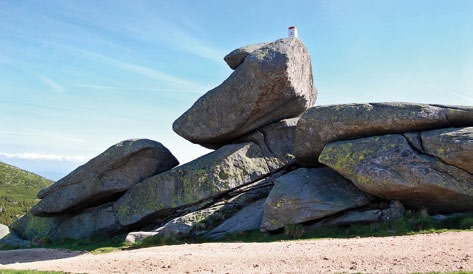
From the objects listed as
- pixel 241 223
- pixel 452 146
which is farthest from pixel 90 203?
pixel 452 146

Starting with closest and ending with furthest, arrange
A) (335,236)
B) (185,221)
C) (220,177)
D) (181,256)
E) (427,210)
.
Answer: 1. (181,256)
2. (335,236)
3. (427,210)
4. (185,221)
5. (220,177)

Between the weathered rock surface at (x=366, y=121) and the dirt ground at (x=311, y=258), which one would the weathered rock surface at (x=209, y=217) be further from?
the dirt ground at (x=311, y=258)

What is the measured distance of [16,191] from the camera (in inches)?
5433

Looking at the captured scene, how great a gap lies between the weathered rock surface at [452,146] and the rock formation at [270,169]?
55 mm

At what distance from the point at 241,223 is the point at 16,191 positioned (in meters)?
136

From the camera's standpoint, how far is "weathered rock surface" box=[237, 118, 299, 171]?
32125mm

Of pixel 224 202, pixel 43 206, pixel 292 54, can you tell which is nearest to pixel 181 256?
pixel 224 202

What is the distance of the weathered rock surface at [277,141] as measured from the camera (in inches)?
1265

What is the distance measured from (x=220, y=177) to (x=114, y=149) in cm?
1029

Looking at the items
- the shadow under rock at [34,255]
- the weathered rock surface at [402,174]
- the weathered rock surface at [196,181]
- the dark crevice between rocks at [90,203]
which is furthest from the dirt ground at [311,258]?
the dark crevice between rocks at [90,203]

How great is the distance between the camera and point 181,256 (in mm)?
19094

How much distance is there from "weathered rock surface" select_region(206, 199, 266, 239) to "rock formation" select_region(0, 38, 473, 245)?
0.09 meters

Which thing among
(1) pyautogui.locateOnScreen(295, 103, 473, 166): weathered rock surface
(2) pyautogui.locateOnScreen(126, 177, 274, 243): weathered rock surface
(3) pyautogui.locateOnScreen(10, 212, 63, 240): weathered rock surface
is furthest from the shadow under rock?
(1) pyautogui.locateOnScreen(295, 103, 473, 166): weathered rock surface

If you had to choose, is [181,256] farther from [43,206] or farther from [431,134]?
[43,206]
